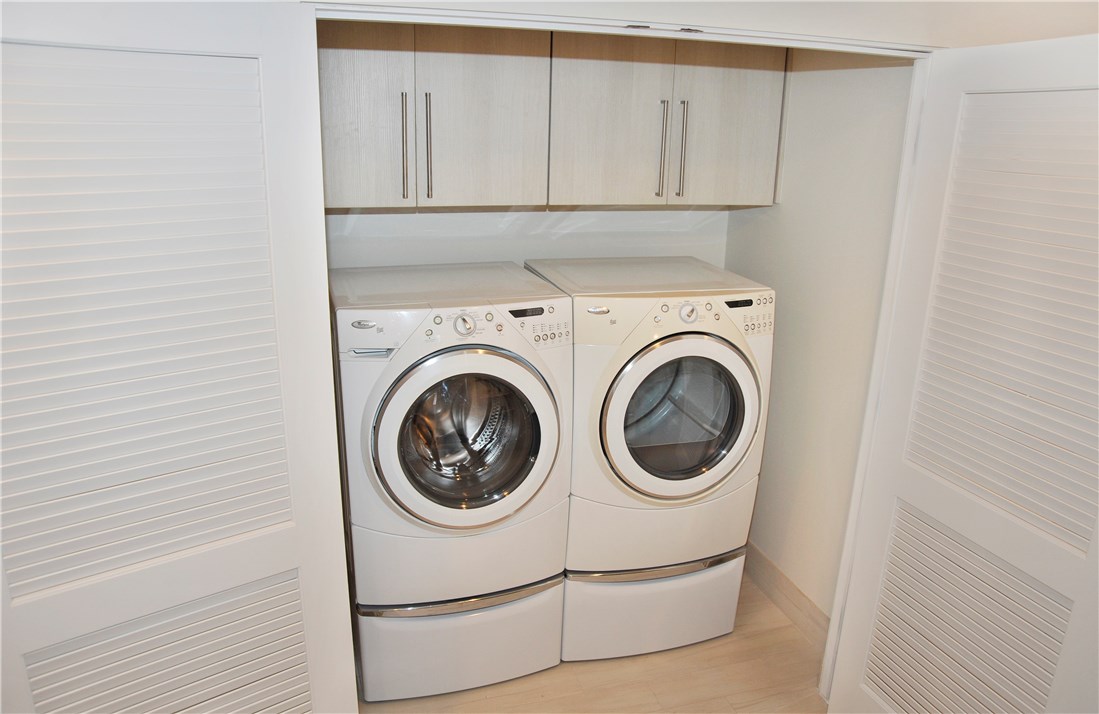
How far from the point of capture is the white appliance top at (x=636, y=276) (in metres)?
2.13

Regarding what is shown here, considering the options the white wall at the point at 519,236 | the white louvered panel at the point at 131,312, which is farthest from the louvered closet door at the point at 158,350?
the white wall at the point at 519,236

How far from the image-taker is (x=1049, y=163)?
148 cm

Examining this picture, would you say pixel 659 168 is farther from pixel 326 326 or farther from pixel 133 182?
pixel 133 182

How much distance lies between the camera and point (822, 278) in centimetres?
236

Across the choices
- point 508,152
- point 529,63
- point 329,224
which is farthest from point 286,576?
point 529,63

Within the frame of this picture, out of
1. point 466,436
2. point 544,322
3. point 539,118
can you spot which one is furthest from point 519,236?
point 466,436

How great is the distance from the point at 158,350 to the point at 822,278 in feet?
6.10

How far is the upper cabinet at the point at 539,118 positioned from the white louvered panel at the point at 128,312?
25.9 inches

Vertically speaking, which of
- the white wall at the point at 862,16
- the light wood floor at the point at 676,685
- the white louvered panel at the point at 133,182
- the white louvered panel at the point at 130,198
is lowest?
the light wood floor at the point at 676,685

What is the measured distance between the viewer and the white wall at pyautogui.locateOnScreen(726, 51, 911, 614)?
2133mm

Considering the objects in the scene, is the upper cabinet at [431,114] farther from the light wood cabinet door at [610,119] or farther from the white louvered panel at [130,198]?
the white louvered panel at [130,198]

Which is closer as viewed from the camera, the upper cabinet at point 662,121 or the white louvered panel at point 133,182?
the white louvered panel at point 133,182

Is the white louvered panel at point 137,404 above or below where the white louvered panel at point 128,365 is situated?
below

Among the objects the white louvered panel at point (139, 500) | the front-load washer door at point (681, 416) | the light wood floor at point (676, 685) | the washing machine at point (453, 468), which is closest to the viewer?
the white louvered panel at point (139, 500)
